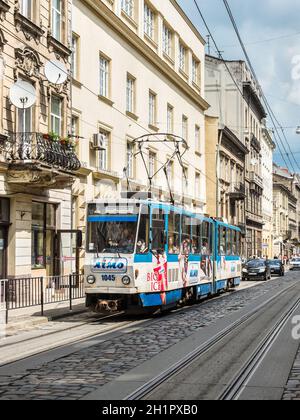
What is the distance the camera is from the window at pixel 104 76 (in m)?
28.7

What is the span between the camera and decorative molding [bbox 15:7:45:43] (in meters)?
20.2

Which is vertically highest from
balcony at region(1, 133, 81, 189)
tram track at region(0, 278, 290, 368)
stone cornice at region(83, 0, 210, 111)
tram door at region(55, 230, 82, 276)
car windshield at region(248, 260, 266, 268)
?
stone cornice at region(83, 0, 210, 111)

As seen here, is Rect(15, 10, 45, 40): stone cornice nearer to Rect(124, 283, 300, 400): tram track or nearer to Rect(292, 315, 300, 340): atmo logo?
Rect(124, 283, 300, 400): tram track

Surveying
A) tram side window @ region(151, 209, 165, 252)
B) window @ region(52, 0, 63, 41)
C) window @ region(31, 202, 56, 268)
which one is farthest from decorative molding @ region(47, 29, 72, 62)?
tram side window @ region(151, 209, 165, 252)

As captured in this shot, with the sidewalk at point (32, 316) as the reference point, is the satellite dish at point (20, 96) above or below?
above

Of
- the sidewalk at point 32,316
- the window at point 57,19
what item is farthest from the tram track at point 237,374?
the window at point 57,19

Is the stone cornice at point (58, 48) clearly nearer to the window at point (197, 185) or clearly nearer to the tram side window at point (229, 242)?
the tram side window at point (229, 242)

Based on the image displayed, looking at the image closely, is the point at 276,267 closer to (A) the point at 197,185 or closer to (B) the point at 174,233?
(A) the point at 197,185

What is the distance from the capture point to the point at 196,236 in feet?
67.3

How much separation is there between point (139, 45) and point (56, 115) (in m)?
10.6

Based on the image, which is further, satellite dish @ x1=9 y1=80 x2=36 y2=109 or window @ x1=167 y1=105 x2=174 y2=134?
window @ x1=167 y1=105 x2=174 y2=134

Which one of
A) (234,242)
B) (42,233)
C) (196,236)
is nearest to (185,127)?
(234,242)

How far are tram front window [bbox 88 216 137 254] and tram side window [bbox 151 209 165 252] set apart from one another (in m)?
0.55

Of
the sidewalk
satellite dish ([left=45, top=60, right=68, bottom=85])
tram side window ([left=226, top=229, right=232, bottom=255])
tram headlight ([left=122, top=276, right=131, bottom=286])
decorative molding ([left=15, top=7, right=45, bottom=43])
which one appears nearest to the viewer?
the sidewalk
